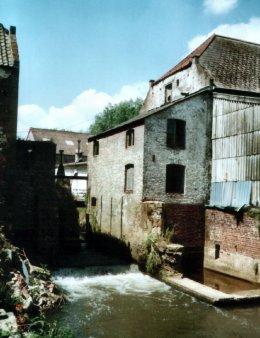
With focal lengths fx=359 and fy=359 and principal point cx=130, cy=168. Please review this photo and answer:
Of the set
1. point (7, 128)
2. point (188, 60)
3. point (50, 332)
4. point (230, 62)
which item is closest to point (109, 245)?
point (7, 128)

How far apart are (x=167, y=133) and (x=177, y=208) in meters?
4.04

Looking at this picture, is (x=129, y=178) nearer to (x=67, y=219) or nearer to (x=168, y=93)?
(x=67, y=219)

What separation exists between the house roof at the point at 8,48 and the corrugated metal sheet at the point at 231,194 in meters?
11.7

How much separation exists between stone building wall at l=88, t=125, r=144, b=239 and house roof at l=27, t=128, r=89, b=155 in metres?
20.2

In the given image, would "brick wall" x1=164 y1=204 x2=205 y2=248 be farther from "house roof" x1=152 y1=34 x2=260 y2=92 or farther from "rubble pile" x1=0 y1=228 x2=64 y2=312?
"house roof" x1=152 y1=34 x2=260 y2=92

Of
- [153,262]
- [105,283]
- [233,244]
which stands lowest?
[105,283]

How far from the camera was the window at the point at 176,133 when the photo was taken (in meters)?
19.3

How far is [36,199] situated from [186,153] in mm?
8331

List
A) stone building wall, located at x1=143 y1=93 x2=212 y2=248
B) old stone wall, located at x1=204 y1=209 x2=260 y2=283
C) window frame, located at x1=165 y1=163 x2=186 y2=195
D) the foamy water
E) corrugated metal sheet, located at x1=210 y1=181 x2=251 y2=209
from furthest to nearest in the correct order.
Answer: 1. window frame, located at x1=165 y1=163 x2=186 y2=195
2. stone building wall, located at x1=143 y1=93 x2=212 y2=248
3. corrugated metal sheet, located at x1=210 y1=181 x2=251 y2=209
4. old stone wall, located at x1=204 y1=209 x2=260 y2=283
5. the foamy water

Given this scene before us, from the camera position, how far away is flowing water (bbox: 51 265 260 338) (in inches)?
411

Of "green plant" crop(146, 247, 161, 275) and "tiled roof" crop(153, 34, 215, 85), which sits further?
"tiled roof" crop(153, 34, 215, 85)

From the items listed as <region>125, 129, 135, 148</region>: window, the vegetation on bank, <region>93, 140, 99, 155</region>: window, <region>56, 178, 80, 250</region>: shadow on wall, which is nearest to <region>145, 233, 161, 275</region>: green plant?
the vegetation on bank

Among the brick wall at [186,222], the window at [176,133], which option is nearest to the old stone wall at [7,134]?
the brick wall at [186,222]

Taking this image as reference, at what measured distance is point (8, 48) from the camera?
1584 cm
